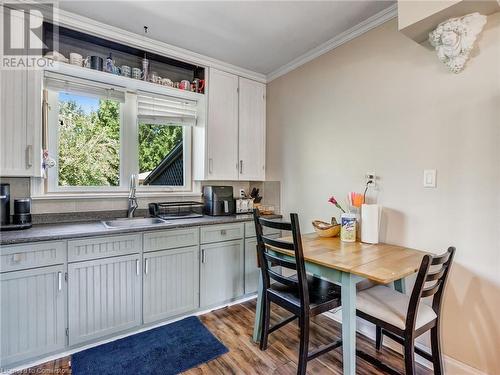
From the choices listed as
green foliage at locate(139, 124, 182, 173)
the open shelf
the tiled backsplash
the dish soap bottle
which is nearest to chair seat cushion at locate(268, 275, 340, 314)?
the dish soap bottle

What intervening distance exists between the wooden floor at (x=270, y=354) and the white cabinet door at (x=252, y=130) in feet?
4.97

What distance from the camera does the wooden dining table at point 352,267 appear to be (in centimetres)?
142

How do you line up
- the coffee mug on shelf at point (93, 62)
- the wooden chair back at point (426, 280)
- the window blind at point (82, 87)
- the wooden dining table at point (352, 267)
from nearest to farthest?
1. the wooden chair back at point (426, 280)
2. the wooden dining table at point (352, 267)
3. the window blind at point (82, 87)
4. the coffee mug on shelf at point (93, 62)

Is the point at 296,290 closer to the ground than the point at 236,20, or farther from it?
closer to the ground

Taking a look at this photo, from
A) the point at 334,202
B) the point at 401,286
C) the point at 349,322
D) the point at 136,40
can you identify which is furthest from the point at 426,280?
the point at 136,40

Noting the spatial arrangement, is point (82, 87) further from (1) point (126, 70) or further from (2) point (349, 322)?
(2) point (349, 322)

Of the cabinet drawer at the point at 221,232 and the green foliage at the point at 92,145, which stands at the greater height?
the green foliage at the point at 92,145

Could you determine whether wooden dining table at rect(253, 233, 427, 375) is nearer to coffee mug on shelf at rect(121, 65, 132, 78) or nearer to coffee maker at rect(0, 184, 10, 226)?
coffee maker at rect(0, 184, 10, 226)

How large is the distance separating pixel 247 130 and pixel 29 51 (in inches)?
76.9

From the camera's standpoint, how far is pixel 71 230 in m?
1.90

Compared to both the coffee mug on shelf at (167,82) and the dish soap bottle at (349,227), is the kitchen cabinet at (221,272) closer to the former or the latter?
the dish soap bottle at (349,227)

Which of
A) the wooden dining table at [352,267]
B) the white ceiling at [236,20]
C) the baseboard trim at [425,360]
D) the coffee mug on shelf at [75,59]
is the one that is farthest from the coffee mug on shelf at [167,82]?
the baseboard trim at [425,360]

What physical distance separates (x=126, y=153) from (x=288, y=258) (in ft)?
5.95

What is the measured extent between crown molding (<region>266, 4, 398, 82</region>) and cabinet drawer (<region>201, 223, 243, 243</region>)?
1.74 m
